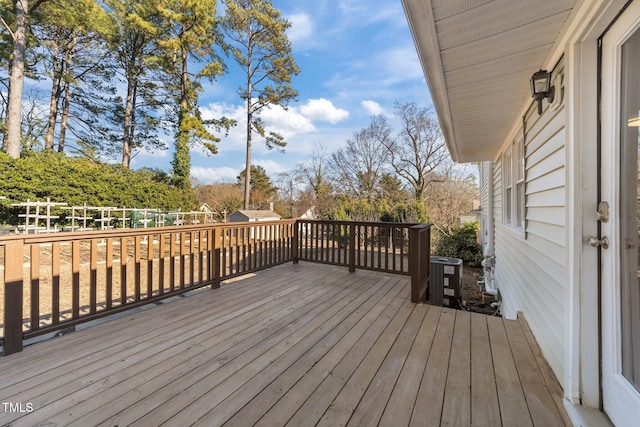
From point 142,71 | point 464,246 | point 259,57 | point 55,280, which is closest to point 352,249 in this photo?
point 55,280

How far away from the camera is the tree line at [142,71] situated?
12.7 meters

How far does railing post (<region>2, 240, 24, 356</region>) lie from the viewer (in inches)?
76.7

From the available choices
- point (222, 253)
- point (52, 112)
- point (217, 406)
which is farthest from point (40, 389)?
point (52, 112)

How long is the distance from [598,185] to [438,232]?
9.66m

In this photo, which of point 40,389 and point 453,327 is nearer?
point 40,389

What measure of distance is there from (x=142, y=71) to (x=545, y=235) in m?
18.4

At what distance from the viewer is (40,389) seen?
1.62 metres

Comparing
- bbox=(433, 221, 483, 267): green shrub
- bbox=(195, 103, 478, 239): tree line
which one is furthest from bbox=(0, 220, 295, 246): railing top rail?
bbox=(195, 103, 478, 239): tree line

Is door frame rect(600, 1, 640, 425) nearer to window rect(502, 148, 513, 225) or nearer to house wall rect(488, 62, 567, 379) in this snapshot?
house wall rect(488, 62, 567, 379)

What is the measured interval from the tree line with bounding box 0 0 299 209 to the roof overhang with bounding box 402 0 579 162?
1378 centimetres

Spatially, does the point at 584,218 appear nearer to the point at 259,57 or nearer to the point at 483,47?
the point at 483,47

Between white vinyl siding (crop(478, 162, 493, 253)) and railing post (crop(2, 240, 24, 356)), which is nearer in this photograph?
Answer: railing post (crop(2, 240, 24, 356))

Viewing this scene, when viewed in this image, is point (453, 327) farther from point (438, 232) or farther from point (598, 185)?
point (438, 232)

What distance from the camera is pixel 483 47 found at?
1784mm
